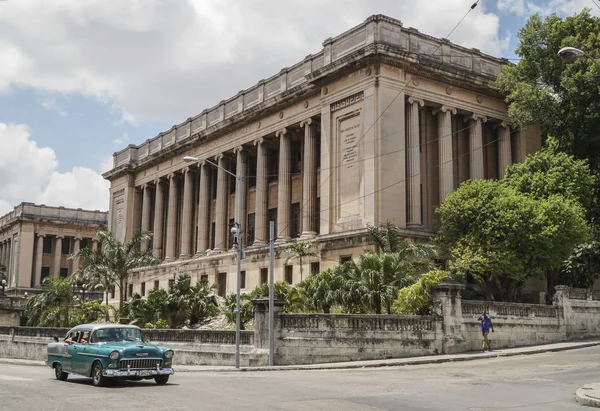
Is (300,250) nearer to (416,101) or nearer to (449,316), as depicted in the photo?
(416,101)

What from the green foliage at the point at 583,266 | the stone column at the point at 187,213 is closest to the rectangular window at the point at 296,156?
the stone column at the point at 187,213

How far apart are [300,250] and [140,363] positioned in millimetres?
22971

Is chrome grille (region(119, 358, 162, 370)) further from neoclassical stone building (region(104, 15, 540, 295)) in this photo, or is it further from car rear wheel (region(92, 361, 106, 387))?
neoclassical stone building (region(104, 15, 540, 295))

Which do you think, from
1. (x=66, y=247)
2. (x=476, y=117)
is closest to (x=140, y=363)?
(x=476, y=117)

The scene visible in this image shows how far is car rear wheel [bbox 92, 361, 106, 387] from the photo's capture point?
1573 cm

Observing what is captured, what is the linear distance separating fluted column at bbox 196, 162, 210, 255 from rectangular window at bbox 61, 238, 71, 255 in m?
45.0

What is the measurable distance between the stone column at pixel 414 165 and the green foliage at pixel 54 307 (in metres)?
25.0

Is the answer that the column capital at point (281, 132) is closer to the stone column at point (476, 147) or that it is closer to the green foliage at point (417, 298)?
the stone column at point (476, 147)

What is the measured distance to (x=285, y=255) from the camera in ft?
145

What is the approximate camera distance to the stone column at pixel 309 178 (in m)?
44.2

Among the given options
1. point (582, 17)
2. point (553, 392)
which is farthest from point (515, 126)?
point (553, 392)

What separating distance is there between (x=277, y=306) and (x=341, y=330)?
2545mm

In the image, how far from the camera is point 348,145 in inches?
1613

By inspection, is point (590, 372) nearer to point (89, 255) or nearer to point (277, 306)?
point (277, 306)
